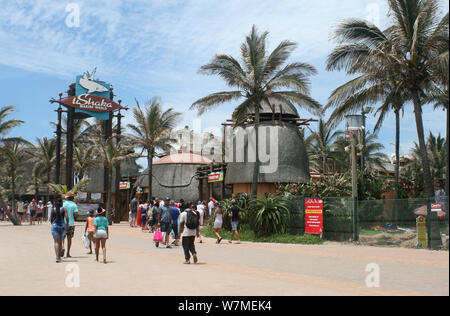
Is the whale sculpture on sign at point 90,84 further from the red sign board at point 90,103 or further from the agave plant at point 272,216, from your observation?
the agave plant at point 272,216

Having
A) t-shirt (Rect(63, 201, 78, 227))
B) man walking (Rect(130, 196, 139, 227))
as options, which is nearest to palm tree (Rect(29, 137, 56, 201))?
man walking (Rect(130, 196, 139, 227))

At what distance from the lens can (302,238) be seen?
64.5ft

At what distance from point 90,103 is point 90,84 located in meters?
1.83

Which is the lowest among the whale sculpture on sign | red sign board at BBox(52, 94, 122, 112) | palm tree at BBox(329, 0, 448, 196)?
palm tree at BBox(329, 0, 448, 196)

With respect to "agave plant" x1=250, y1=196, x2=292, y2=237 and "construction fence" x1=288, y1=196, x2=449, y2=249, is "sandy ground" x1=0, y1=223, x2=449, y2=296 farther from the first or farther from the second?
"agave plant" x1=250, y1=196, x2=292, y2=237

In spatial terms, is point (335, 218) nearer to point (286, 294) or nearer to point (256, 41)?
point (256, 41)

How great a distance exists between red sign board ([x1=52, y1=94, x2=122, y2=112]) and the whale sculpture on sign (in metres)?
0.71

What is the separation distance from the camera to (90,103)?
141 ft

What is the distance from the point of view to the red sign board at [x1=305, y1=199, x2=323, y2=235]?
771 inches

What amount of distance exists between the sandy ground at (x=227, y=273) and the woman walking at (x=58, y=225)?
51cm

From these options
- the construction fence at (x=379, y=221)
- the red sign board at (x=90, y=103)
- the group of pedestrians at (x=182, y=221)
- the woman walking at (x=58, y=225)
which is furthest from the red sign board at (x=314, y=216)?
the red sign board at (x=90, y=103)

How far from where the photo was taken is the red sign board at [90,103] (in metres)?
42.2

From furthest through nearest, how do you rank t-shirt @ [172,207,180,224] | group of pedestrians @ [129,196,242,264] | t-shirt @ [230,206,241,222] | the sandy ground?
1. t-shirt @ [230,206,241,222]
2. t-shirt @ [172,207,180,224]
3. group of pedestrians @ [129,196,242,264]
4. the sandy ground

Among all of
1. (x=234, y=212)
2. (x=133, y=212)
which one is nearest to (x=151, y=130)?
(x=133, y=212)
